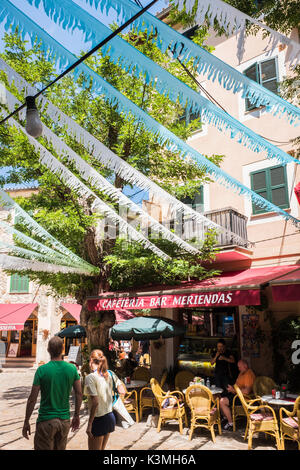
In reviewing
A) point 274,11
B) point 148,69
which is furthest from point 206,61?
point 274,11

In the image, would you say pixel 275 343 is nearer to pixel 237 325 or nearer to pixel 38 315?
pixel 237 325

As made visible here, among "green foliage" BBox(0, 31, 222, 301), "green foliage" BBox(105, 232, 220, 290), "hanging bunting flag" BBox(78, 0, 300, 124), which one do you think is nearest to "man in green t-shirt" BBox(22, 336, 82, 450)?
"hanging bunting flag" BBox(78, 0, 300, 124)

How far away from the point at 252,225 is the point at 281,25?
19.3 ft

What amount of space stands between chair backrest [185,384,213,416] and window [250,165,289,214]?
6.03 meters

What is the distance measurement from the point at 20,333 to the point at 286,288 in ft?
69.2

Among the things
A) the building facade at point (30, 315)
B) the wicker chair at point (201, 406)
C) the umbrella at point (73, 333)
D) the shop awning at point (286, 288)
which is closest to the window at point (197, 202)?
the shop awning at point (286, 288)

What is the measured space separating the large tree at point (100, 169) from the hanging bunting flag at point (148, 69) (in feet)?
14.3

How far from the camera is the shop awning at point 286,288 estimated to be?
25.3 feet

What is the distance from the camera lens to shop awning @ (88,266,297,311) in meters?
8.20

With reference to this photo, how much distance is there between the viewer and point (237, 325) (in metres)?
11.7

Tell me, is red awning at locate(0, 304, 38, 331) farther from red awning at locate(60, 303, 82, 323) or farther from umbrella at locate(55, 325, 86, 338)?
umbrella at locate(55, 325, 86, 338)

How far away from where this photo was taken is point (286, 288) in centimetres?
785

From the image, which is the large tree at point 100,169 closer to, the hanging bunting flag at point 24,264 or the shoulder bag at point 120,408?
the hanging bunting flag at point 24,264
